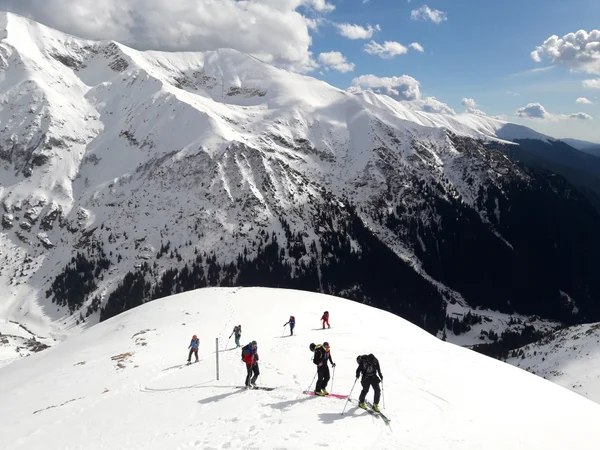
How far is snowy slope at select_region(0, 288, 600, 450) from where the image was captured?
51.2 ft

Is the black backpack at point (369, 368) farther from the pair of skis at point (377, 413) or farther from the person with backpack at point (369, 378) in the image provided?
the pair of skis at point (377, 413)

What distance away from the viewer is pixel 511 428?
56.3 ft

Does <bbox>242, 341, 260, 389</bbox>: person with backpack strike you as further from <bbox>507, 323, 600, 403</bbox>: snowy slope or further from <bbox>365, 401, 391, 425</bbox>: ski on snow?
<bbox>507, 323, 600, 403</bbox>: snowy slope

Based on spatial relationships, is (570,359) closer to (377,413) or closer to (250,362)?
(377,413)

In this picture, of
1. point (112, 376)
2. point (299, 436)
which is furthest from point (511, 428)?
point (112, 376)

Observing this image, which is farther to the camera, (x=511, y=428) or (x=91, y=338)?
(x=91, y=338)

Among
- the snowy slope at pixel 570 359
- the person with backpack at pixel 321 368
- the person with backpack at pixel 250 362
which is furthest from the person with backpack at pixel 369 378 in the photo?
the snowy slope at pixel 570 359

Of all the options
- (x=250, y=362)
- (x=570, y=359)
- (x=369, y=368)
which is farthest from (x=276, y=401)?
(x=570, y=359)

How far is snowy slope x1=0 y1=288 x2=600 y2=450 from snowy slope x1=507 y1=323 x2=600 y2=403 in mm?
38737

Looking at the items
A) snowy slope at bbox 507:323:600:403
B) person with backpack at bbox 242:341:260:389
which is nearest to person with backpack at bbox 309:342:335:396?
person with backpack at bbox 242:341:260:389

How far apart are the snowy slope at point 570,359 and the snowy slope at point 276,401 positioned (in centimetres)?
3874

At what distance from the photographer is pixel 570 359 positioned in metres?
69.6

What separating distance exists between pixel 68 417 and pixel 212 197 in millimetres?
165323

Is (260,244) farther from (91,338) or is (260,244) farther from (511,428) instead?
(511,428)
